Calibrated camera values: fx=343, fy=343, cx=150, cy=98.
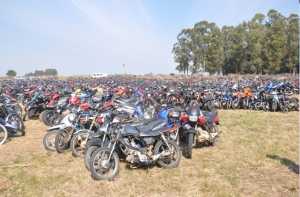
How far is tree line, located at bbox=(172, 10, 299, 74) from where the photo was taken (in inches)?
1791

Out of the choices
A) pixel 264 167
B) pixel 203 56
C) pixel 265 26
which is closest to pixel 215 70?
pixel 203 56

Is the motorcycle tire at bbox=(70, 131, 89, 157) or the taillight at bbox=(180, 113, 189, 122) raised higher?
the taillight at bbox=(180, 113, 189, 122)

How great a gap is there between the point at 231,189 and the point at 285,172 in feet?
4.52

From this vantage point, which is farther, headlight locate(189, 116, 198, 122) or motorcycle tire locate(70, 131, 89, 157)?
headlight locate(189, 116, 198, 122)

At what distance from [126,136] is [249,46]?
44.1 meters

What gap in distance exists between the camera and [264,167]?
6.39 meters

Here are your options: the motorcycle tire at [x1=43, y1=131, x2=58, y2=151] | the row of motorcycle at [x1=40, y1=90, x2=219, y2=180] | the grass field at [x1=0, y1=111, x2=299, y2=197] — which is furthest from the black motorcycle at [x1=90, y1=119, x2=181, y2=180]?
the motorcycle tire at [x1=43, y1=131, x2=58, y2=151]

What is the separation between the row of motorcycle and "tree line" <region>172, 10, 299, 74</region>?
40.2m

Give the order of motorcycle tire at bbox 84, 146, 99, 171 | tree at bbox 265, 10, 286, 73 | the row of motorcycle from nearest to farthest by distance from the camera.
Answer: the row of motorcycle
motorcycle tire at bbox 84, 146, 99, 171
tree at bbox 265, 10, 286, 73

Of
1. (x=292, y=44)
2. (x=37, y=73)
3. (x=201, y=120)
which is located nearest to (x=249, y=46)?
(x=292, y=44)

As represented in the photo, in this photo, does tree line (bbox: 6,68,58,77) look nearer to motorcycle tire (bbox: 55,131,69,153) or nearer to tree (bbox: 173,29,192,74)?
tree (bbox: 173,29,192,74)

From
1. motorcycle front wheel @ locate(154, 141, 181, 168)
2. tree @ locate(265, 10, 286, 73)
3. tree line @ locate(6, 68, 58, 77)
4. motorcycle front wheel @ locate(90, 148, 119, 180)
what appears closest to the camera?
motorcycle front wheel @ locate(90, 148, 119, 180)

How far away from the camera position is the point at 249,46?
1850 inches

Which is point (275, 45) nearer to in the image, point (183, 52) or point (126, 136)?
point (183, 52)
